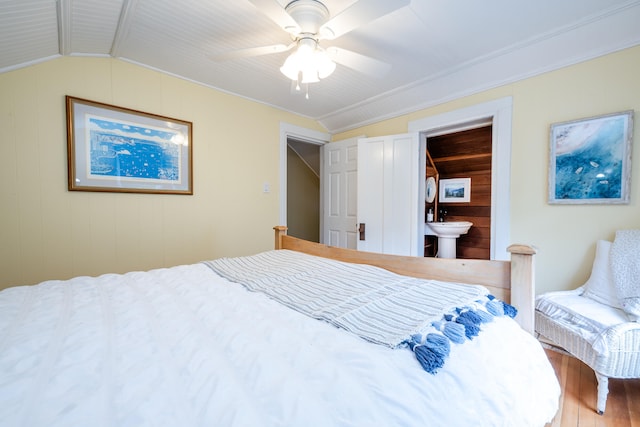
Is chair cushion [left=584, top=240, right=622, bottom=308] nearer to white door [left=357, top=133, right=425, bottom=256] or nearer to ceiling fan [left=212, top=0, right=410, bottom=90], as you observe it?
white door [left=357, top=133, right=425, bottom=256]

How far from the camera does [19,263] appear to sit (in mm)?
1741

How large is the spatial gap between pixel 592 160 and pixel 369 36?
68.5 inches

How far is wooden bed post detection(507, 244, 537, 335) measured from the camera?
1.03 m

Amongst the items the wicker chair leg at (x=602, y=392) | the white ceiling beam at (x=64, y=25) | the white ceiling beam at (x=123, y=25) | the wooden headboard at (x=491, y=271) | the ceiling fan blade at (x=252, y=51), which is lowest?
the wicker chair leg at (x=602, y=392)

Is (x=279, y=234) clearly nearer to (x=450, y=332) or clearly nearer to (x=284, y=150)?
(x=284, y=150)

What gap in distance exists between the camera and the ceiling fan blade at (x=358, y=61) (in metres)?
1.53

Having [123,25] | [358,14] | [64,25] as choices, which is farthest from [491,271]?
[64,25]

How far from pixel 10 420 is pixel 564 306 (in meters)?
2.41

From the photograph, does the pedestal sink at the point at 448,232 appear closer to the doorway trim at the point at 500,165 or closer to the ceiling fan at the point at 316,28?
the doorway trim at the point at 500,165

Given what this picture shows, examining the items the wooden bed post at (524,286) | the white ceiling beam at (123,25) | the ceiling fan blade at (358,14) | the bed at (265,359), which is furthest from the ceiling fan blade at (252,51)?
the wooden bed post at (524,286)

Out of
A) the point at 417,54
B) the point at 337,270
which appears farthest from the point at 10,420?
the point at 417,54

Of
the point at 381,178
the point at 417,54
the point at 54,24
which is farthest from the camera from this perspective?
the point at 381,178

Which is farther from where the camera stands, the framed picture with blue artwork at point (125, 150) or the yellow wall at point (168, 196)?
the framed picture with blue artwork at point (125, 150)

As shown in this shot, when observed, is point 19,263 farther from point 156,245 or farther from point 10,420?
point 10,420
